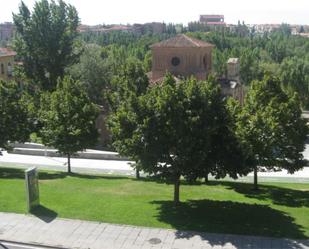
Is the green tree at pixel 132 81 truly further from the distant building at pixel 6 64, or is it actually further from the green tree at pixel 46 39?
the distant building at pixel 6 64

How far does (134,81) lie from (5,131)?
26.7 ft

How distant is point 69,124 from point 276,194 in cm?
1231

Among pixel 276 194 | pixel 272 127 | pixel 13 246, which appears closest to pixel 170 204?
pixel 272 127

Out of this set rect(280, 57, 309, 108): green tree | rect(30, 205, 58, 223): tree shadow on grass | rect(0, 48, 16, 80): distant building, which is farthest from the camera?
rect(280, 57, 309, 108): green tree

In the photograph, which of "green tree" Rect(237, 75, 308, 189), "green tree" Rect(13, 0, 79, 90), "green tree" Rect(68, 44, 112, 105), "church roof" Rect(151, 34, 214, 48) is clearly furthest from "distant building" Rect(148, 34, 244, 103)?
"green tree" Rect(237, 75, 308, 189)

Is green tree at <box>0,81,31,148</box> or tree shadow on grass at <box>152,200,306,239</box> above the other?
green tree at <box>0,81,31,148</box>

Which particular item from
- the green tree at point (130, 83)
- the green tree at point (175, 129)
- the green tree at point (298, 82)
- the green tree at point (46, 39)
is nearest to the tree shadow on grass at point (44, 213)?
the green tree at point (175, 129)

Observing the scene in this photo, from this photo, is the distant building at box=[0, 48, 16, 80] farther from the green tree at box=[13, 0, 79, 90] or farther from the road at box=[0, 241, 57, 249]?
the road at box=[0, 241, 57, 249]

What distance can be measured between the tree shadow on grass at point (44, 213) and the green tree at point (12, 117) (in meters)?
10.4

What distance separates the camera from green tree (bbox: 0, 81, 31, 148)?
28984 millimetres

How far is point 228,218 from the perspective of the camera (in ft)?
60.9

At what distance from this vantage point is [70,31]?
5084 centimetres

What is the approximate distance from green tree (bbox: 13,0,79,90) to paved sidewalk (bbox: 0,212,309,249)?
112 ft

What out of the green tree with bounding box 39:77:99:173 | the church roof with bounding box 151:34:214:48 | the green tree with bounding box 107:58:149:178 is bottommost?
the green tree with bounding box 39:77:99:173
